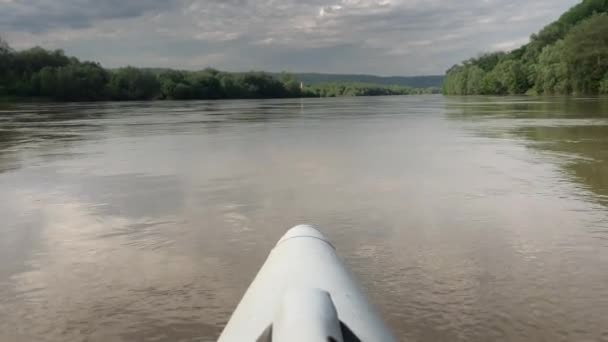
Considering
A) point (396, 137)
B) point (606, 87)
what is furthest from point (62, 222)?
point (606, 87)

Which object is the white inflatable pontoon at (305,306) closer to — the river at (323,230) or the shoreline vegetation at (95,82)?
the river at (323,230)

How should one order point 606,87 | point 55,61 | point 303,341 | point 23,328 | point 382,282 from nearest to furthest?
1. point 303,341
2. point 23,328
3. point 382,282
4. point 606,87
5. point 55,61

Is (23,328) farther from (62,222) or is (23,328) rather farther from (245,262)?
(62,222)

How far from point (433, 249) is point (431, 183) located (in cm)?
374

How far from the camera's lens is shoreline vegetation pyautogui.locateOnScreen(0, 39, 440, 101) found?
321ft

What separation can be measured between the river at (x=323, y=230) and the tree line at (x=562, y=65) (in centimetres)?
7417

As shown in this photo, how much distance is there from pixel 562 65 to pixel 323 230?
89.4 metres

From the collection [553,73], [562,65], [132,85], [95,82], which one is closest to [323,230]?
[562,65]

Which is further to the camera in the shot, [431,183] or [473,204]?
[431,183]

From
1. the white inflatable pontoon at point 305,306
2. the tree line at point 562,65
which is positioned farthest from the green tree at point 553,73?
the white inflatable pontoon at point 305,306

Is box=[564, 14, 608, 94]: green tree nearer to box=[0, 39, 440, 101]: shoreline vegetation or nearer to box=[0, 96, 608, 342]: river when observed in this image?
box=[0, 96, 608, 342]: river

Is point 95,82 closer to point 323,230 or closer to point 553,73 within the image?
point 553,73

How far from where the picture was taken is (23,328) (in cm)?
392

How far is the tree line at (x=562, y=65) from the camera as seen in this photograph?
76812 millimetres
